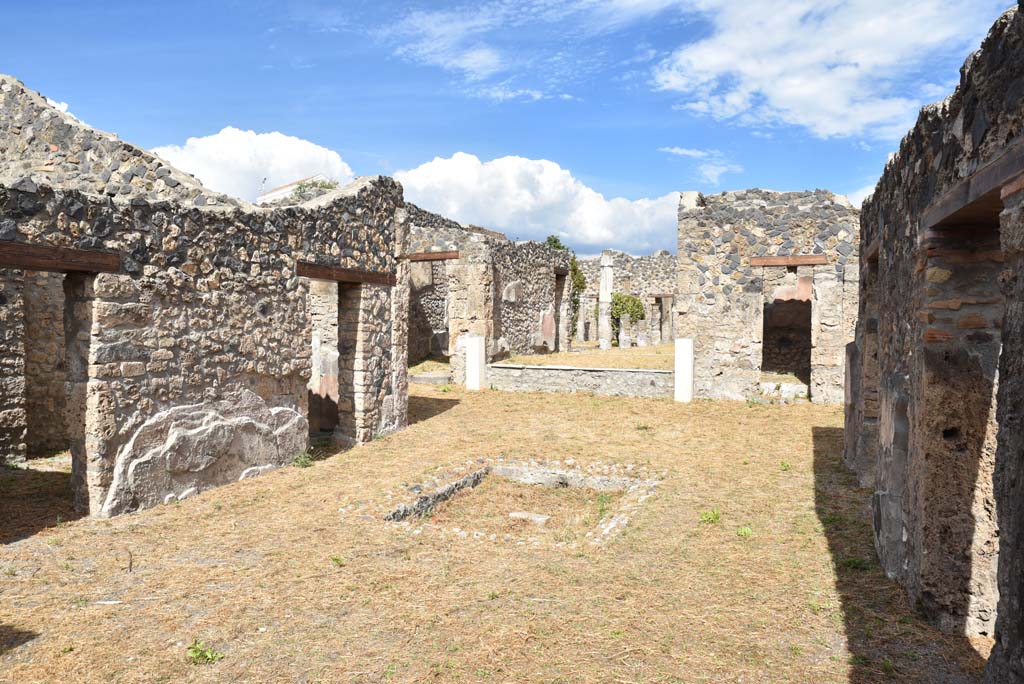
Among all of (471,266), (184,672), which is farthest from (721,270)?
(184,672)

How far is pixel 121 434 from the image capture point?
267 inches

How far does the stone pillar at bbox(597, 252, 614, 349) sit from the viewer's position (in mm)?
30636

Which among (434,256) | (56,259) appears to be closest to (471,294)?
(434,256)

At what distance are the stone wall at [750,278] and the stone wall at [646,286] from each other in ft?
56.9

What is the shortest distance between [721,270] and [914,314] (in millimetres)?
Result: 9881

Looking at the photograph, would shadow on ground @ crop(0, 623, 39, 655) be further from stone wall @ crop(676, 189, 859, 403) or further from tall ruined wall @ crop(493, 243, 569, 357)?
tall ruined wall @ crop(493, 243, 569, 357)

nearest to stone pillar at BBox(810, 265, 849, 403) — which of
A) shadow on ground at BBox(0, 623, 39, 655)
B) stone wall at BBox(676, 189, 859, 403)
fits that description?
stone wall at BBox(676, 189, 859, 403)

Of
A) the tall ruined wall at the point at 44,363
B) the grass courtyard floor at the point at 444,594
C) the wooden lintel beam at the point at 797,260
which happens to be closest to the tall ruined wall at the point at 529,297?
the wooden lintel beam at the point at 797,260

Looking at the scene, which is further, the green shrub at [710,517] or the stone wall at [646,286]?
the stone wall at [646,286]

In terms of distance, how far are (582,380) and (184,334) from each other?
940 cm

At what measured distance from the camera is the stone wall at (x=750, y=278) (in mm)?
13547

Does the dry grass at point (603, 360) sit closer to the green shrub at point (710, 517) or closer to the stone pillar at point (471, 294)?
the stone pillar at point (471, 294)

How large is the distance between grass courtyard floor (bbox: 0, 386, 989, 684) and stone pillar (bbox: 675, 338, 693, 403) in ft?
19.3

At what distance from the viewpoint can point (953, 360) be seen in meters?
4.20
